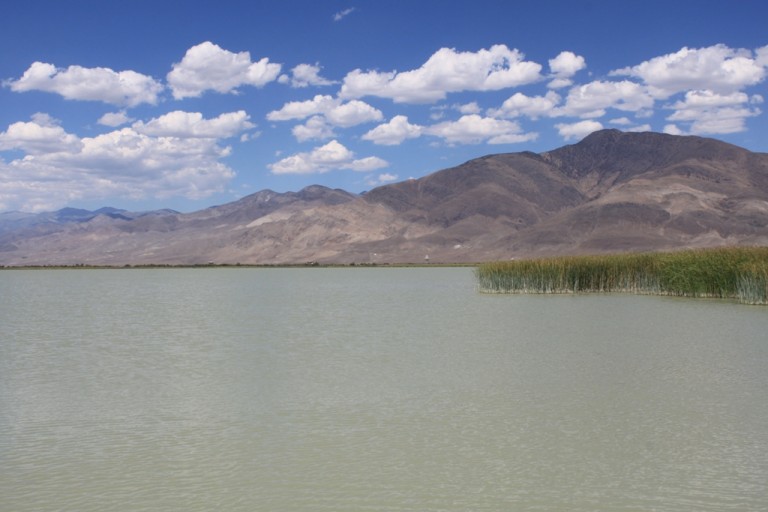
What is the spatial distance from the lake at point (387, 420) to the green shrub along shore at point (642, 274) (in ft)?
39.0

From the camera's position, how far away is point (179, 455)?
10.7m

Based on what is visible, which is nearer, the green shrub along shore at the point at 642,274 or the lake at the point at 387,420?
the lake at the point at 387,420

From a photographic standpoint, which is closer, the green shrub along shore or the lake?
the lake

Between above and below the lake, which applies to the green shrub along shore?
above

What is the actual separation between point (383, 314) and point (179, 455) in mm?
22581

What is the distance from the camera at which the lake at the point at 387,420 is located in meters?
9.18

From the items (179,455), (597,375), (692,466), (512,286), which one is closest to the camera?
(692,466)

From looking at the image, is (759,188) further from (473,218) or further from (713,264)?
(713,264)

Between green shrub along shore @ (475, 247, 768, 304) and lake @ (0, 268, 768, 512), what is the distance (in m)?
11.9

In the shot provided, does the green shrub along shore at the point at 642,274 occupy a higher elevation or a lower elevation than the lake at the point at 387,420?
higher

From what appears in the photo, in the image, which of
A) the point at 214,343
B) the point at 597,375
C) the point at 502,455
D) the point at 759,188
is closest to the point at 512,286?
the point at 214,343

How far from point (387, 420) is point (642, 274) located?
3456cm

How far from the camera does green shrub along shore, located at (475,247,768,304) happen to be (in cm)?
3700

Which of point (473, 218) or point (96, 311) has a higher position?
point (473, 218)
